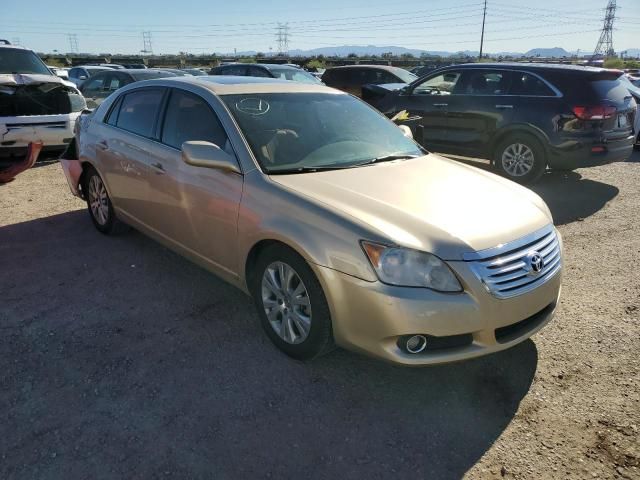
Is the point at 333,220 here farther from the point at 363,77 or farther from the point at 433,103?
the point at 363,77

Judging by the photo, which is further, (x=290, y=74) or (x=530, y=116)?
(x=290, y=74)

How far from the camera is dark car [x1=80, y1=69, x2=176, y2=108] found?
459 inches

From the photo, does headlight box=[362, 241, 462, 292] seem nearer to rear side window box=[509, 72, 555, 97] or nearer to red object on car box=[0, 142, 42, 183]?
rear side window box=[509, 72, 555, 97]

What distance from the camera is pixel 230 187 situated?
10.7ft

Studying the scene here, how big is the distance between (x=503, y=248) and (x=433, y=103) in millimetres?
6303

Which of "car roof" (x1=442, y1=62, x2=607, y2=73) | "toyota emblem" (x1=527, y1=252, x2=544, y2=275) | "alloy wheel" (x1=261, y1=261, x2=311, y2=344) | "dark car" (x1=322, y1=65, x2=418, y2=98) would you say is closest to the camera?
"toyota emblem" (x1=527, y1=252, x2=544, y2=275)

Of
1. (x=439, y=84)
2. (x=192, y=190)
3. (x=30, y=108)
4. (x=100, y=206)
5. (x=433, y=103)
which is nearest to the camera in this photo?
(x=192, y=190)

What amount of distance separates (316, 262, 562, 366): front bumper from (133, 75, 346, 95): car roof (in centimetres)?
182

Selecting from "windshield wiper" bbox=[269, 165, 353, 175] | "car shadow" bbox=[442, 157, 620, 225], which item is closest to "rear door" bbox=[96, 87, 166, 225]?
"windshield wiper" bbox=[269, 165, 353, 175]

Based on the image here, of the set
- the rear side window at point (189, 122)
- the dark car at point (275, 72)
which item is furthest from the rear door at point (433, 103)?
the rear side window at point (189, 122)

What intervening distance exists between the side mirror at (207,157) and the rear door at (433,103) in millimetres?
5489

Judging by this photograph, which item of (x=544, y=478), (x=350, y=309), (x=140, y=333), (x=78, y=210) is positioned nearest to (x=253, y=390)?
(x=350, y=309)

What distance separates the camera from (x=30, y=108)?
805cm

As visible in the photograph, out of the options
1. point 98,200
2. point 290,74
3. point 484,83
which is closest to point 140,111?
point 98,200
